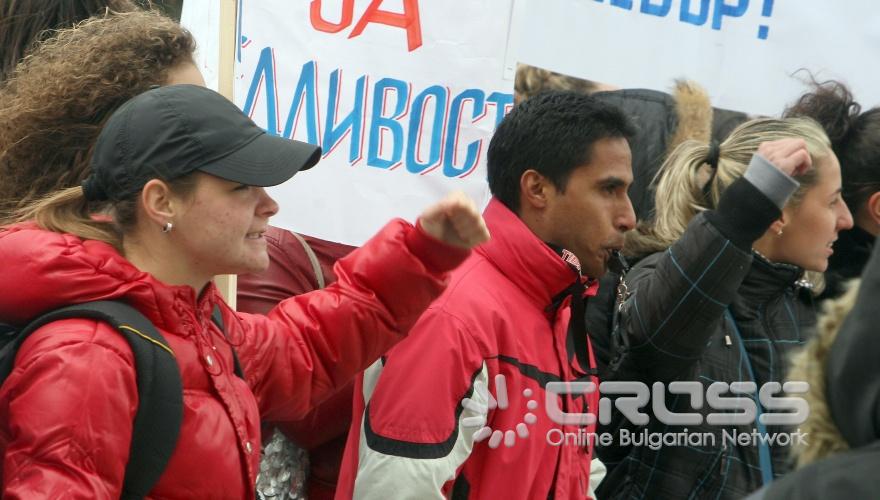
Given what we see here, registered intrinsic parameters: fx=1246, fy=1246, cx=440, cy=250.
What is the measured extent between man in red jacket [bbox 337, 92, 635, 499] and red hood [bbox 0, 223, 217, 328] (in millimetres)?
703

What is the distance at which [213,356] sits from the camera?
8.05 ft

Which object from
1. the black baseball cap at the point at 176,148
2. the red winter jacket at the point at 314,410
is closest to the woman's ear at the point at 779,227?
the red winter jacket at the point at 314,410

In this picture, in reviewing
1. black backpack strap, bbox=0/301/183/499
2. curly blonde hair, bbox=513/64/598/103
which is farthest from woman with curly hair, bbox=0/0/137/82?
curly blonde hair, bbox=513/64/598/103

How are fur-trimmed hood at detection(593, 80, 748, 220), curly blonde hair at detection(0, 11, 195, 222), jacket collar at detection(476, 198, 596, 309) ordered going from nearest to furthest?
1. curly blonde hair at detection(0, 11, 195, 222)
2. jacket collar at detection(476, 198, 596, 309)
3. fur-trimmed hood at detection(593, 80, 748, 220)

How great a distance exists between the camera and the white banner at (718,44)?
13.5 feet

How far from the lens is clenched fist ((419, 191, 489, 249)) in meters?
2.58

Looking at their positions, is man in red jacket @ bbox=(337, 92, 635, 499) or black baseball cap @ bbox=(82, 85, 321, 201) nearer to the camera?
black baseball cap @ bbox=(82, 85, 321, 201)

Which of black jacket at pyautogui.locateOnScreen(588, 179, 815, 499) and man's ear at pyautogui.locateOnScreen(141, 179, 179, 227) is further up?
man's ear at pyautogui.locateOnScreen(141, 179, 179, 227)

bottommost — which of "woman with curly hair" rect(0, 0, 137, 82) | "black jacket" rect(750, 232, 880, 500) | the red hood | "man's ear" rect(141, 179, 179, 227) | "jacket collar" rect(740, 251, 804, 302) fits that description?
"jacket collar" rect(740, 251, 804, 302)

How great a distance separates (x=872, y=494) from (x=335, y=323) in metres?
1.53

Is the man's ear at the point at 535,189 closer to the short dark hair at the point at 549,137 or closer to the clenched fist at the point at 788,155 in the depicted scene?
the short dark hair at the point at 549,137

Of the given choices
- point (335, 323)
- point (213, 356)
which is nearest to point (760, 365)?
point (335, 323)

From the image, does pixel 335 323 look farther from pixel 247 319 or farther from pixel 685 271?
pixel 685 271

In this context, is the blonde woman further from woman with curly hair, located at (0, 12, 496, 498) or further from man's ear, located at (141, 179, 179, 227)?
man's ear, located at (141, 179, 179, 227)
